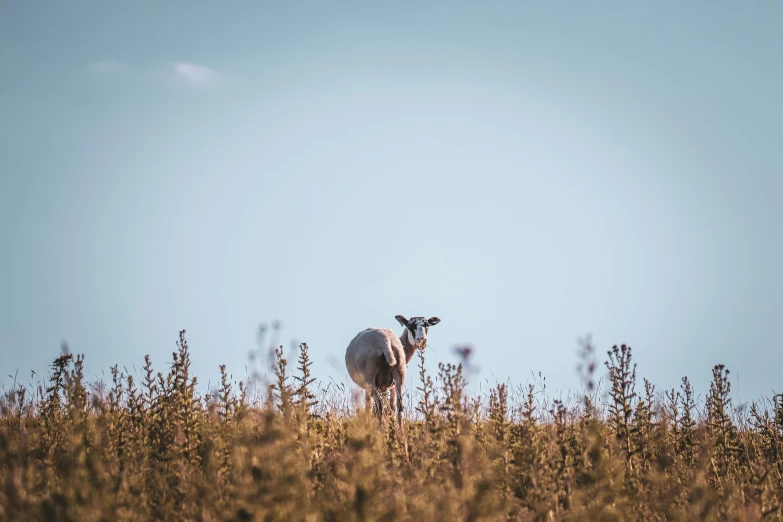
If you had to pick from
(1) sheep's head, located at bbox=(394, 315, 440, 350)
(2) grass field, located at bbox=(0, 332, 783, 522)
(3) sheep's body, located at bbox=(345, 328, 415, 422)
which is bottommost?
(2) grass field, located at bbox=(0, 332, 783, 522)

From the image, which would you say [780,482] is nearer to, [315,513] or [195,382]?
[315,513]

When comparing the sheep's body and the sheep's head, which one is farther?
the sheep's head

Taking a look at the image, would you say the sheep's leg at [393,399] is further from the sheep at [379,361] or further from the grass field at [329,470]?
the grass field at [329,470]

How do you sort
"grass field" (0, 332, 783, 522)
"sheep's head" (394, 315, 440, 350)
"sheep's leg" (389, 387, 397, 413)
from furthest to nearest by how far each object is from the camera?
1. "sheep's head" (394, 315, 440, 350)
2. "sheep's leg" (389, 387, 397, 413)
3. "grass field" (0, 332, 783, 522)

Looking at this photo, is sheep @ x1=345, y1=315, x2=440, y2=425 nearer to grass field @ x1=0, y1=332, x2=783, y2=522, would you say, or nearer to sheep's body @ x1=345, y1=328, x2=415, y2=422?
sheep's body @ x1=345, y1=328, x2=415, y2=422

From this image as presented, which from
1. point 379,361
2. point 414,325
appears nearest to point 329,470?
point 379,361

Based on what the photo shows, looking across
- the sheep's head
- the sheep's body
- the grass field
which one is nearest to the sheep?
the sheep's body

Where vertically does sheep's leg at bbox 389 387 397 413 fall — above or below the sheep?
below

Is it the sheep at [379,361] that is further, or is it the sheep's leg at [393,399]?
the sheep's leg at [393,399]

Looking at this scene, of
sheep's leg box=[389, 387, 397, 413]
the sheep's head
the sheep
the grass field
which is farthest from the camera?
the sheep's head

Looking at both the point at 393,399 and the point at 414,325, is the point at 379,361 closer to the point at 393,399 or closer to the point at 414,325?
the point at 393,399

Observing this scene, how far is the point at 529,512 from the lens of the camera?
4.00m

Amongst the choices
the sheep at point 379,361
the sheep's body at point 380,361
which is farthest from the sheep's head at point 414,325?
the sheep's body at point 380,361

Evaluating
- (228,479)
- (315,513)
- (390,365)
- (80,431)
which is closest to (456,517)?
(315,513)
